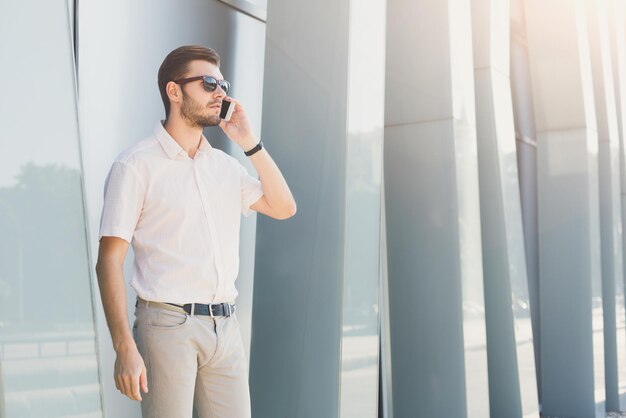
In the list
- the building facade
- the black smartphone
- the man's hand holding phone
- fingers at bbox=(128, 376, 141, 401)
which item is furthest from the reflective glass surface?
the man's hand holding phone

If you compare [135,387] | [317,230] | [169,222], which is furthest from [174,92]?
[317,230]

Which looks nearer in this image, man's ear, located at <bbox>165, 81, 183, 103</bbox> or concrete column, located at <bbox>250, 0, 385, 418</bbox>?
man's ear, located at <bbox>165, 81, 183, 103</bbox>

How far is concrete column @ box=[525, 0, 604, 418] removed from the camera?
30.9ft

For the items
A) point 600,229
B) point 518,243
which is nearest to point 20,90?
point 518,243

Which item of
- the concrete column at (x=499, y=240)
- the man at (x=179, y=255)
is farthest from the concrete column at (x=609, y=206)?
the man at (x=179, y=255)

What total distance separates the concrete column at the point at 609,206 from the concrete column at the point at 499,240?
316cm

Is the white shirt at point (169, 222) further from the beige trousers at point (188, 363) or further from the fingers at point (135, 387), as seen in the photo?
the fingers at point (135, 387)

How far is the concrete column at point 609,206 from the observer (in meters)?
10.4

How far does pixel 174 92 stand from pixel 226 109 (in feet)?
0.65

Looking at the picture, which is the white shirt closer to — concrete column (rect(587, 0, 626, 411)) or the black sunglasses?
the black sunglasses

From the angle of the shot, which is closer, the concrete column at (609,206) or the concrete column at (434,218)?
the concrete column at (434,218)

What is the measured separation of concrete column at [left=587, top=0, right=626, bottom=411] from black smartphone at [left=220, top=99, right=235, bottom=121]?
Answer: 27.9ft

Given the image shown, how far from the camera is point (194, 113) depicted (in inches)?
115

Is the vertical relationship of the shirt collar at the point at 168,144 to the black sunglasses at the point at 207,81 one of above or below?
below
